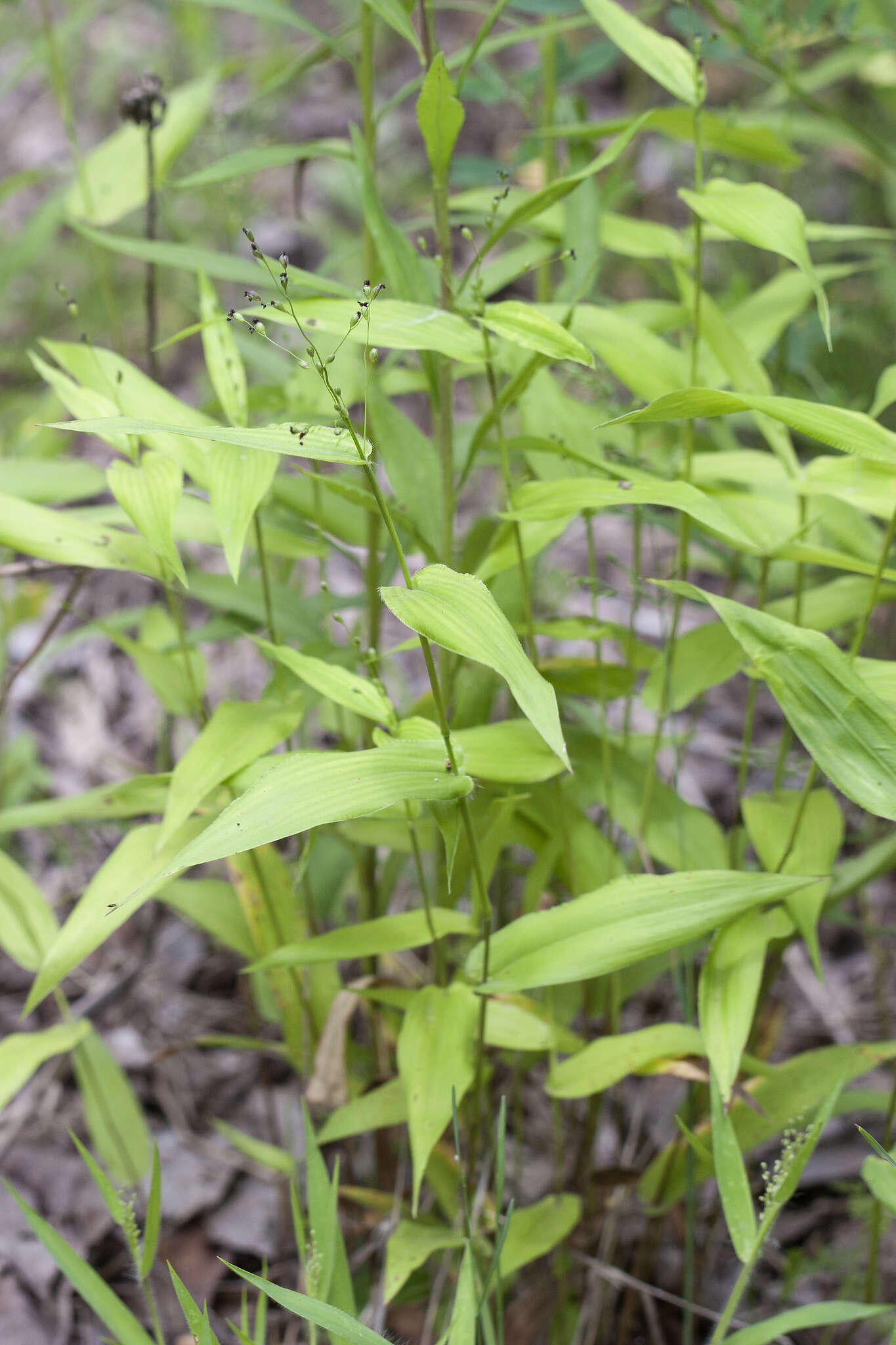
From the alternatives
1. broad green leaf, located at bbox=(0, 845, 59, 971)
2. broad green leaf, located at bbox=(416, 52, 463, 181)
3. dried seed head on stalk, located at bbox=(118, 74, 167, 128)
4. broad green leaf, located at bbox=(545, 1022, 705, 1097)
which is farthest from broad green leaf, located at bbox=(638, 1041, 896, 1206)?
dried seed head on stalk, located at bbox=(118, 74, 167, 128)

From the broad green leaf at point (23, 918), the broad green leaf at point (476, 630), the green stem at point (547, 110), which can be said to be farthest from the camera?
the green stem at point (547, 110)

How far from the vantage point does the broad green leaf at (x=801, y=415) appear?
1.74ft

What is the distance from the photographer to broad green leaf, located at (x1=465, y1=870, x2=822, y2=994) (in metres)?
0.56

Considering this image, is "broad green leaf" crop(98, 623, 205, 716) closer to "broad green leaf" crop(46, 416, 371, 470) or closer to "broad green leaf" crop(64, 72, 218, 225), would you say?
"broad green leaf" crop(46, 416, 371, 470)

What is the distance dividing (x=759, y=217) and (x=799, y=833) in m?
0.38

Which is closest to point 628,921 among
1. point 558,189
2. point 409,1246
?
point 409,1246

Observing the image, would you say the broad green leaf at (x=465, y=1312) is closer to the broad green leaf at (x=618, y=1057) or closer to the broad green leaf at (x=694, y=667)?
the broad green leaf at (x=618, y=1057)

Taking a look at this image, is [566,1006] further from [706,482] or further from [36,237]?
[36,237]

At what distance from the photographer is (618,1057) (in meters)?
0.68

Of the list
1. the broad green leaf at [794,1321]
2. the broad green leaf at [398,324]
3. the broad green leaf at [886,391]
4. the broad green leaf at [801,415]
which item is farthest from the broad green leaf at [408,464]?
the broad green leaf at [794,1321]

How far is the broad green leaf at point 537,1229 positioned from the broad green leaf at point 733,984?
20 centimetres

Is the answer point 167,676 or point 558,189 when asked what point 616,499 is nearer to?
point 558,189

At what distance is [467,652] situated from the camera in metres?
0.44

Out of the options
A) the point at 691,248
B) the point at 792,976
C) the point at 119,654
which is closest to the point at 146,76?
the point at 691,248
